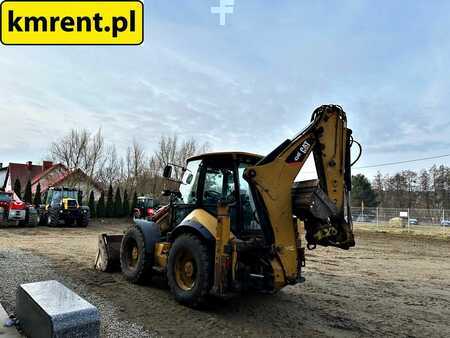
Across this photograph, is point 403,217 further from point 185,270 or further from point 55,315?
point 55,315

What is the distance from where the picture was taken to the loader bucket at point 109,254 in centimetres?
805

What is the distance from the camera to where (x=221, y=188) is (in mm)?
6250

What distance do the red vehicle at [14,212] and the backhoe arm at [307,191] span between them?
19367mm

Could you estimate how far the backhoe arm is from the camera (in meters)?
5.25

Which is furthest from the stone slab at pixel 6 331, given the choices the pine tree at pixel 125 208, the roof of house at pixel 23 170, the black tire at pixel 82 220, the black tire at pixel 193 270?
the roof of house at pixel 23 170

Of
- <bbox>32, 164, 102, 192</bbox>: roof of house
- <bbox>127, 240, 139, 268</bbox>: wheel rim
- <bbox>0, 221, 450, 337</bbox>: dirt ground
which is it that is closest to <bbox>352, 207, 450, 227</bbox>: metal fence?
<bbox>0, 221, 450, 337</bbox>: dirt ground

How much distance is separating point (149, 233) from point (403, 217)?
2819cm

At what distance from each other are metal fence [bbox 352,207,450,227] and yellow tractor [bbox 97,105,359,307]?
77.2ft

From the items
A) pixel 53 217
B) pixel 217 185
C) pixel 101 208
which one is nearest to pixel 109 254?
pixel 217 185

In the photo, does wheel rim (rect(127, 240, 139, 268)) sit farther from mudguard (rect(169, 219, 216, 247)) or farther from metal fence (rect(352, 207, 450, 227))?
metal fence (rect(352, 207, 450, 227))

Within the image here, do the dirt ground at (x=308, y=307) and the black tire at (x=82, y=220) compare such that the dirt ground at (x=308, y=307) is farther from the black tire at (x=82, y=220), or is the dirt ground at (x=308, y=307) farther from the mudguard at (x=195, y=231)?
the black tire at (x=82, y=220)

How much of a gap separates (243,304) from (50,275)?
393 cm

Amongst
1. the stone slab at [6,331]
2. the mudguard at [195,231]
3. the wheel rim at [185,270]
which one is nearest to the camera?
the stone slab at [6,331]

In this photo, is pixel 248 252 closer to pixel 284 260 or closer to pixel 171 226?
pixel 284 260
